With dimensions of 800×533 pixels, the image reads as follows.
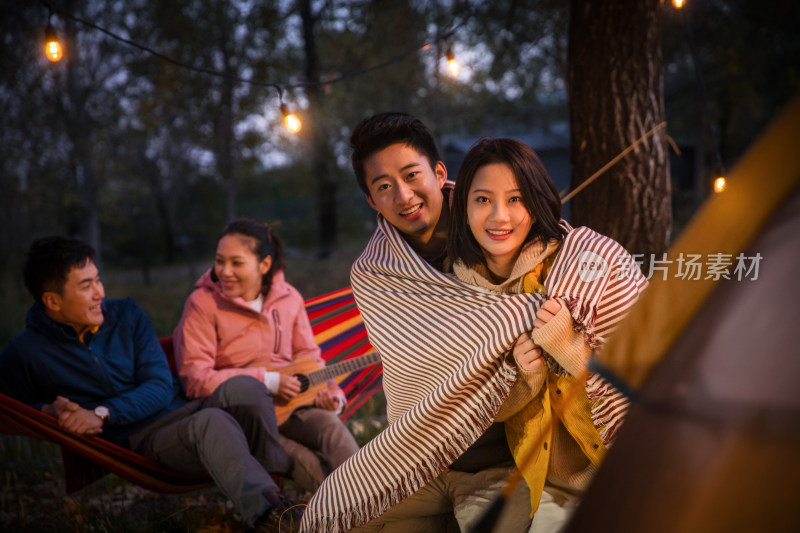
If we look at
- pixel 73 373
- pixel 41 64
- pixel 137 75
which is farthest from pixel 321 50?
pixel 73 373

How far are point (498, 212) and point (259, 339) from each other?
1624 millimetres

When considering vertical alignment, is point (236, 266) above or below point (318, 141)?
below

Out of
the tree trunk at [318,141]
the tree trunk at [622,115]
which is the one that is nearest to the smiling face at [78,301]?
the tree trunk at [622,115]

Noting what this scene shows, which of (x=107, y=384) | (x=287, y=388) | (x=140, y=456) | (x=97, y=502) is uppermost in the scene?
(x=107, y=384)

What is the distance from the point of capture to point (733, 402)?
0.81m

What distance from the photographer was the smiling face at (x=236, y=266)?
298 cm

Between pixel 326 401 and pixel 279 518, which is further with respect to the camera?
pixel 326 401

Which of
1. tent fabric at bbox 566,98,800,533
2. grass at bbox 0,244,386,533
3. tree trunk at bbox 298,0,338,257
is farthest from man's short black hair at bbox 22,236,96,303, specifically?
tree trunk at bbox 298,0,338,257

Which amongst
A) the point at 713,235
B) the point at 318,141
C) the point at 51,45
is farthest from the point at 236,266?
the point at 318,141

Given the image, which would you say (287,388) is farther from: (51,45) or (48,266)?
(51,45)

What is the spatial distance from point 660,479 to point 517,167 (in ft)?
3.76

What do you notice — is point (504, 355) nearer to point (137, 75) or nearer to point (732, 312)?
point (732, 312)

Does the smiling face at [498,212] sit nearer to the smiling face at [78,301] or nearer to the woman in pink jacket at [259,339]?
the woman in pink jacket at [259,339]

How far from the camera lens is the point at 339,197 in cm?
1969
